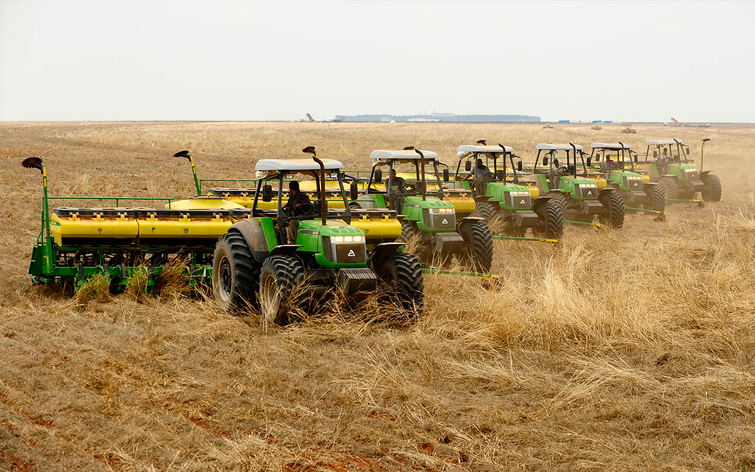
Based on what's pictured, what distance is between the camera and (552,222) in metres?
15.7

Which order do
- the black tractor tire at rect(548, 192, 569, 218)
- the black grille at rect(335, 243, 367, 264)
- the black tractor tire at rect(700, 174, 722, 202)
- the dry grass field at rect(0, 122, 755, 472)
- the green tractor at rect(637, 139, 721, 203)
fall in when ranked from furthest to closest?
the black tractor tire at rect(700, 174, 722, 202)
the green tractor at rect(637, 139, 721, 203)
the black tractor tire at rect(548, 192, 569, 218)
the black grille at rect(335, 243, 367, 264)
the dry grass field at rect(0, 122, 755, 472)

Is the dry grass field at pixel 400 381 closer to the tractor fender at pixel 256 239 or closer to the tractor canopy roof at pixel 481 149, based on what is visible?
the tractor fender at pixel 256 239

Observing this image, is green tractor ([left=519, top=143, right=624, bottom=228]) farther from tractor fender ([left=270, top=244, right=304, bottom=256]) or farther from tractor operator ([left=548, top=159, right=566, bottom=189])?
tractor fender ([left=270, top=244, right=304, bottom=256])

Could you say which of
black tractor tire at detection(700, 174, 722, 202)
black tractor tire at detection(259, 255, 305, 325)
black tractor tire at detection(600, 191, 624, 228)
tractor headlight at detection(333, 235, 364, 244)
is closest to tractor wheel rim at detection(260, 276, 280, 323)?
black tractor tire at detection(259, 255, 305, 325)

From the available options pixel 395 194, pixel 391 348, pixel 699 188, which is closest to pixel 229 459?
pixel 391 348

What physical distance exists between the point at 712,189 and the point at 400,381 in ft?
67.1

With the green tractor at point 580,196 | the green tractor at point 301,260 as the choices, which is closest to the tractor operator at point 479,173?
the green tractor at point 580,196

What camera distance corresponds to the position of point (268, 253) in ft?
30.5

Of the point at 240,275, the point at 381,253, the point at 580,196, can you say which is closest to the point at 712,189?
the point at 580,196

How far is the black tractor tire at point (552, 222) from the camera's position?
1571 centimetres

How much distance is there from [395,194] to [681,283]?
5.35 metres

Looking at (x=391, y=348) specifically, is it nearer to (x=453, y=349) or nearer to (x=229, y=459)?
(x=453, y=349)

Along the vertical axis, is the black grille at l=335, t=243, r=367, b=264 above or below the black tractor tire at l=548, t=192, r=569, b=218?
above

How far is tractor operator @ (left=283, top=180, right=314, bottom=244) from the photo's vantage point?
30.5 feet
